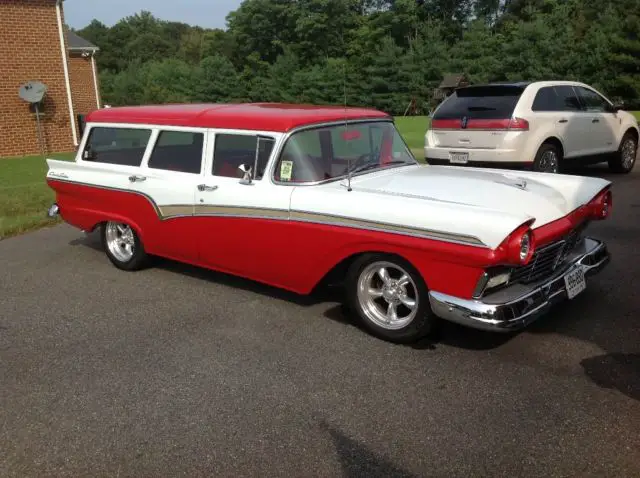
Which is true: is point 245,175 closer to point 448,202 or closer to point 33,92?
point 448,202

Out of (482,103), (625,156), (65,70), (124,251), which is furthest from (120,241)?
(65,70)

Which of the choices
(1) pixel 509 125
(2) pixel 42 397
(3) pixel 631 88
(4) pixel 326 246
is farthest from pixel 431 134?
(3) pixel 631 88

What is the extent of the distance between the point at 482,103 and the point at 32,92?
492 inches

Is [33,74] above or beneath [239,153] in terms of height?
above

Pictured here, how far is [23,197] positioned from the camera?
10.6 meters

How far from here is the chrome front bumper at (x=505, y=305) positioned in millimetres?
3738

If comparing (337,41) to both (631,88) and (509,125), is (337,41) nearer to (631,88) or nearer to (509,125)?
(631,88)

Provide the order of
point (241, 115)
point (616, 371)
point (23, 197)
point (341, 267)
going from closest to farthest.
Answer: point (616, 371) < point (341, 267) < point (241, 115) < point (23, 197)

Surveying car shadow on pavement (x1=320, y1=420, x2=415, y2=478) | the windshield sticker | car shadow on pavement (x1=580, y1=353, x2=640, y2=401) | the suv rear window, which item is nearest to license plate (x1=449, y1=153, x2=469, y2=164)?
the suv rear window

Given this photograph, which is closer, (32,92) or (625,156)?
(625,156)

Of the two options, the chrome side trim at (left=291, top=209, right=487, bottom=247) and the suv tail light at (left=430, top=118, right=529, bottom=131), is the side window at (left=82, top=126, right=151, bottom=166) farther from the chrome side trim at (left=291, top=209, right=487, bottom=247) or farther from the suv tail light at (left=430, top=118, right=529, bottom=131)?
the suv tail light at (left=430, top=118, right=529, bottom=131)

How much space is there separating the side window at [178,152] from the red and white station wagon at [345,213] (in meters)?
0.01

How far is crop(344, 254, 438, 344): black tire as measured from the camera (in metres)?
4.11

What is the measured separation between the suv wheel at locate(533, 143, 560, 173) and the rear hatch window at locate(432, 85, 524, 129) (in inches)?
31.9
